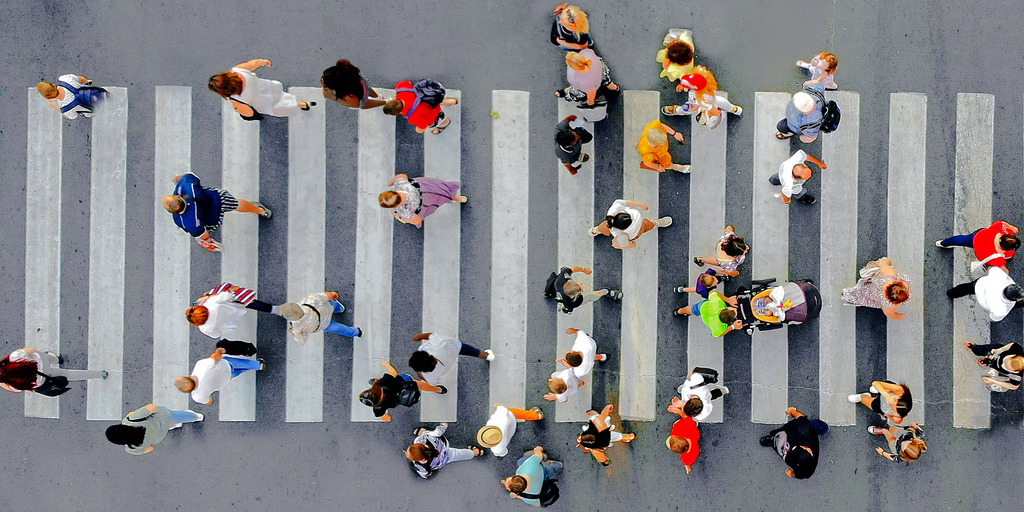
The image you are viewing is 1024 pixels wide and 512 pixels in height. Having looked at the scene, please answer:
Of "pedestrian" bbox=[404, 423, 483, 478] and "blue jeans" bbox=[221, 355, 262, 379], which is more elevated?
"blue jeans" bbox=[221, 355, 262, 379]

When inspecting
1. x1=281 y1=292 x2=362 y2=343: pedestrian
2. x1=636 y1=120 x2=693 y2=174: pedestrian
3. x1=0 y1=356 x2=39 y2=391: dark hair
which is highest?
x1=636 y1=120 x2=693 y2=174: pedestrian

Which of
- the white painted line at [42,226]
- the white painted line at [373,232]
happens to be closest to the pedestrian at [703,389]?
the white painted line at [373,232]

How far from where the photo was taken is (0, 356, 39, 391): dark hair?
6.17m

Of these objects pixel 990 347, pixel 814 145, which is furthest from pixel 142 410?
pixel 990 347

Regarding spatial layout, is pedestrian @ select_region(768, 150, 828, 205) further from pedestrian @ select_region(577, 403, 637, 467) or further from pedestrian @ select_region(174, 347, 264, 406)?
pedestrian @ select_region(174, 347, 264, 406)

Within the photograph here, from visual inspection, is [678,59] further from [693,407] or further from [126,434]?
[126,434]

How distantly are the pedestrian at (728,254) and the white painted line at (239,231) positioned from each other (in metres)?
5.32

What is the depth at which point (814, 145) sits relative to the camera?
23.0 feet

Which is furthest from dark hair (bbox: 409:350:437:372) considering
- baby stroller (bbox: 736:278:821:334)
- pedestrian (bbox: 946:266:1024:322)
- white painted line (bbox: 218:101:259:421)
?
pedestrian (bbox: 946:266:1024:322)

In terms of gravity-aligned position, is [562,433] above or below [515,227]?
below

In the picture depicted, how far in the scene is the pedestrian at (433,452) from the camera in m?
5.99

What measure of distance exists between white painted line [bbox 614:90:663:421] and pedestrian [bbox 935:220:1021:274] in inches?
129

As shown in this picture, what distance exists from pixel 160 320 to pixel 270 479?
2329 millimetres

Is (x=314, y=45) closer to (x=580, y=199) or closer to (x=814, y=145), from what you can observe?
(x=580, y=199)
